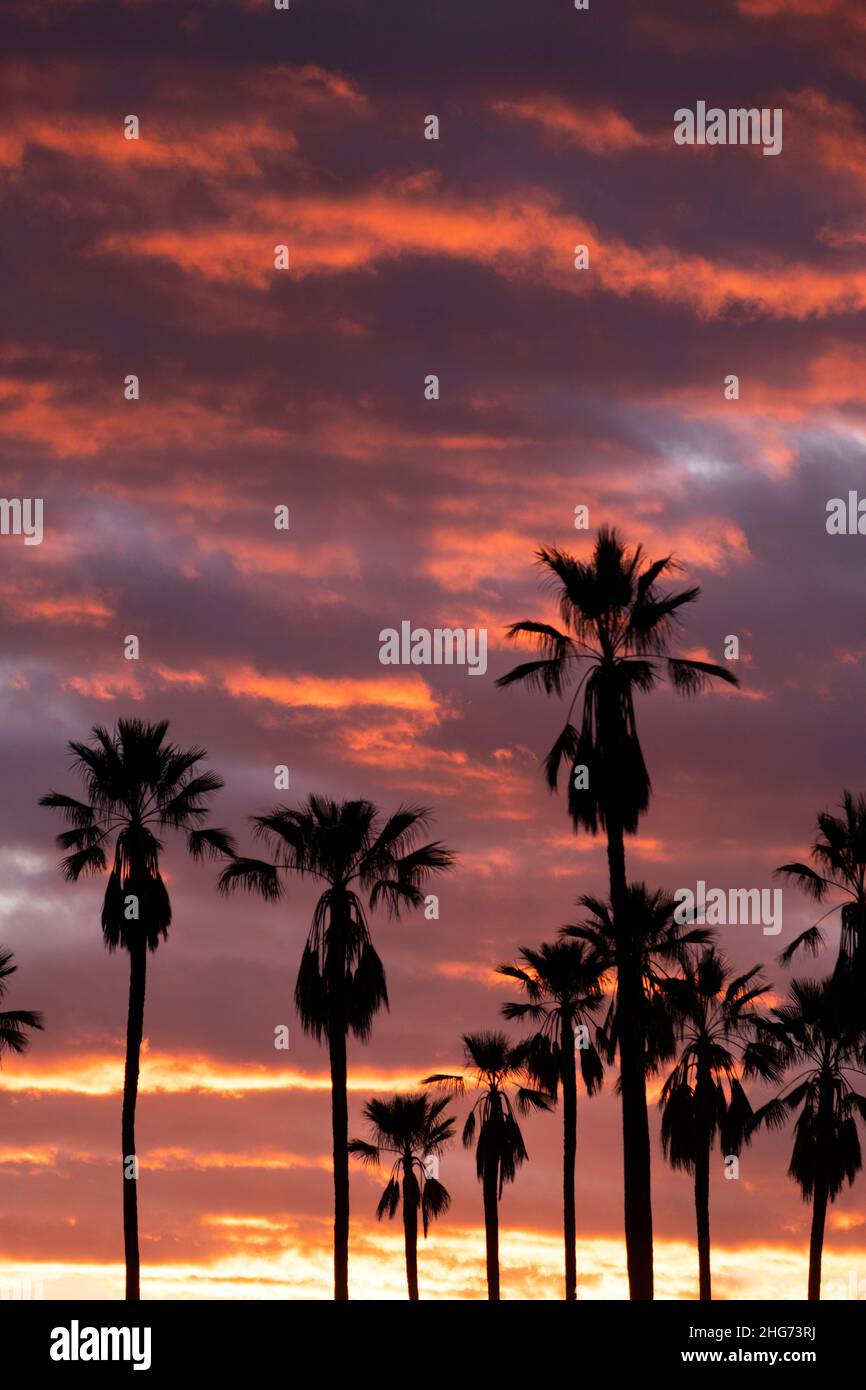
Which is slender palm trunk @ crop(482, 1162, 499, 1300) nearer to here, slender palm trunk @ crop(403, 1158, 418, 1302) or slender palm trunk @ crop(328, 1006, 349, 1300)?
slender palm trunk @ crop(403, 1158, 418, 1302)

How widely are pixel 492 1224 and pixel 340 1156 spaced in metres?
25.2

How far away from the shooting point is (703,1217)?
209 ft

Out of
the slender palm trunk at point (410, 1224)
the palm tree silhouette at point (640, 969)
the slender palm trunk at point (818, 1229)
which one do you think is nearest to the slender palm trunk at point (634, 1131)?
the palm tree silhouette at point (640, 969)

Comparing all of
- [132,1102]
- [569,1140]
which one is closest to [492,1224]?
[569,1140]

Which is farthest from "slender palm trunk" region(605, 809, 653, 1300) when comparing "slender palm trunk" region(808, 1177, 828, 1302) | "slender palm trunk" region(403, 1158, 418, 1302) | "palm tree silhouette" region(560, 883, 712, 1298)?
"slender palm trunk" region(403, 1158, 418, 1302)

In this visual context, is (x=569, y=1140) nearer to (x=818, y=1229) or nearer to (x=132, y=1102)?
(x=818, y=1229)

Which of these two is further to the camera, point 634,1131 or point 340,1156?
point 340,1156

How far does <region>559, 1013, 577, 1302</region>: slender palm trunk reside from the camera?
209 feet

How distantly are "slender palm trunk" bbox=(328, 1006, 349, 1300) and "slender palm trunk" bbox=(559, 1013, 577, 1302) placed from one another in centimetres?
1744

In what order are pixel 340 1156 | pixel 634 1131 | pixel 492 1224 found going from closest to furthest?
pixel 634 1131
pixel 340 1156
pixel 492 1224

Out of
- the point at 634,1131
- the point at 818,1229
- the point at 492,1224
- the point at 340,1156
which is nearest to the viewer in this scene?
the point at 634,1131

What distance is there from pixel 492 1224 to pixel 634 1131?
32.4m
